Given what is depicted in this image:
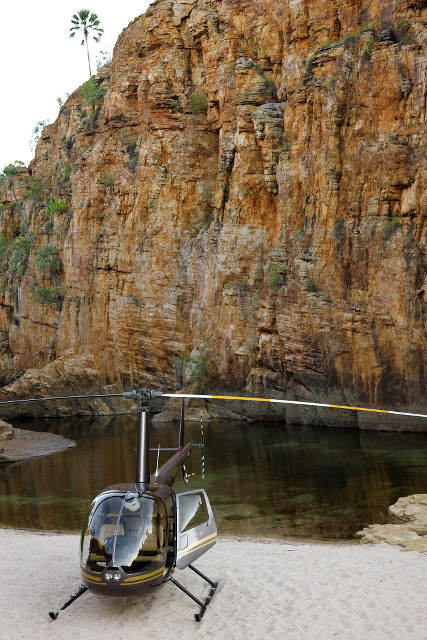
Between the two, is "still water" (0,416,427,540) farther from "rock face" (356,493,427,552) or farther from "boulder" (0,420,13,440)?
"boulder" (0,420,13,440)

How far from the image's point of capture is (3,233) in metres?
60.0

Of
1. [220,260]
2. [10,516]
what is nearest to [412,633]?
[10,516]

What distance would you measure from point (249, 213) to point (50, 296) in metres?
19.0

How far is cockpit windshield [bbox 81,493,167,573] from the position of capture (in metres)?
7.92

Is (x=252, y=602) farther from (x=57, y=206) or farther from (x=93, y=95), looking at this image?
(x=93, y=95)

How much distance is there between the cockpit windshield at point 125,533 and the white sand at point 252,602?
0.84 m

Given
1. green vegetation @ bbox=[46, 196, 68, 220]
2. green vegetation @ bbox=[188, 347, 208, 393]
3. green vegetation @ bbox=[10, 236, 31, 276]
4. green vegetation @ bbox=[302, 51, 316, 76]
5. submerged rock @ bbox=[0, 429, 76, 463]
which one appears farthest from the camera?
green vegetation @ bbox=[10, 236, 31, 276]

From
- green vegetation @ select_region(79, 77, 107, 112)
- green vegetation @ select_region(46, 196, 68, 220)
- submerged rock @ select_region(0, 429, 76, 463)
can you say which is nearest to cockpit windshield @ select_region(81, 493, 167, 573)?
submerged rock @ select_region(0, 429, 76, 463)

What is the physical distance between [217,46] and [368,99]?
43.4ft

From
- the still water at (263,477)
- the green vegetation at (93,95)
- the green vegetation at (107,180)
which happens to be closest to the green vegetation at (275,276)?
the still water at (263,477)

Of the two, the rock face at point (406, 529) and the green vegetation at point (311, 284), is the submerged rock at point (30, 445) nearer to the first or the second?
the green vegetation at point (311, 284)

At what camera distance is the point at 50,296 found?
48.3 m

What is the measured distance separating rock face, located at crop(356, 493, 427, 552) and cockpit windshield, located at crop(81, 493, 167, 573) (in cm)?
553

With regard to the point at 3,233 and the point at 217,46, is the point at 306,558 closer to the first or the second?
the point at 217,46
